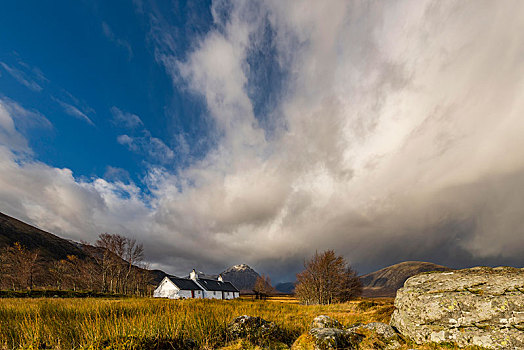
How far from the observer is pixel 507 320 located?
586cm

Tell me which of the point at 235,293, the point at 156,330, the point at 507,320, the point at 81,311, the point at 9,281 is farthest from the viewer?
the point at 235,293

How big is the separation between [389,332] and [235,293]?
91.8 meters

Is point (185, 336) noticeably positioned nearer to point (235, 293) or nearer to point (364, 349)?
point (364, 349)

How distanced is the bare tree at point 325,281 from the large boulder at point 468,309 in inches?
1875

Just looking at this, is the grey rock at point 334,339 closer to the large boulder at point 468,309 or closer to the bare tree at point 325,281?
the large boulder at point 468,309

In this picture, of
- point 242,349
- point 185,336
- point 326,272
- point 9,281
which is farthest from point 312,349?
point 9,281

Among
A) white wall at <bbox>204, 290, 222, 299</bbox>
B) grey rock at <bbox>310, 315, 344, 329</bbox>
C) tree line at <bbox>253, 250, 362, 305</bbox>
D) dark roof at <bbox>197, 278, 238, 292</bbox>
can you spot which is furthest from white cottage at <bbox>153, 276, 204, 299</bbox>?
grey rock at <bbox>310, 315, 344, 329</bbox>

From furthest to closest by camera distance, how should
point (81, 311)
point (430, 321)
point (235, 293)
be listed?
point (235, 293)
point (81, 311)
point (430, 321)

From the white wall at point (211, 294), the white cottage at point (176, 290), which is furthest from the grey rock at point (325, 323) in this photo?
the white wall at point (211, 294)

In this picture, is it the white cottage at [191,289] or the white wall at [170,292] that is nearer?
the white wall at [170,292]

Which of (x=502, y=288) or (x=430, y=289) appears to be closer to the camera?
(x=502, y=288)

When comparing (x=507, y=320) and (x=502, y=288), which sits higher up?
(x=502, y=288)

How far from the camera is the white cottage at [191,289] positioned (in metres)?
64.2

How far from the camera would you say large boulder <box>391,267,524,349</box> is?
19.1 feet
